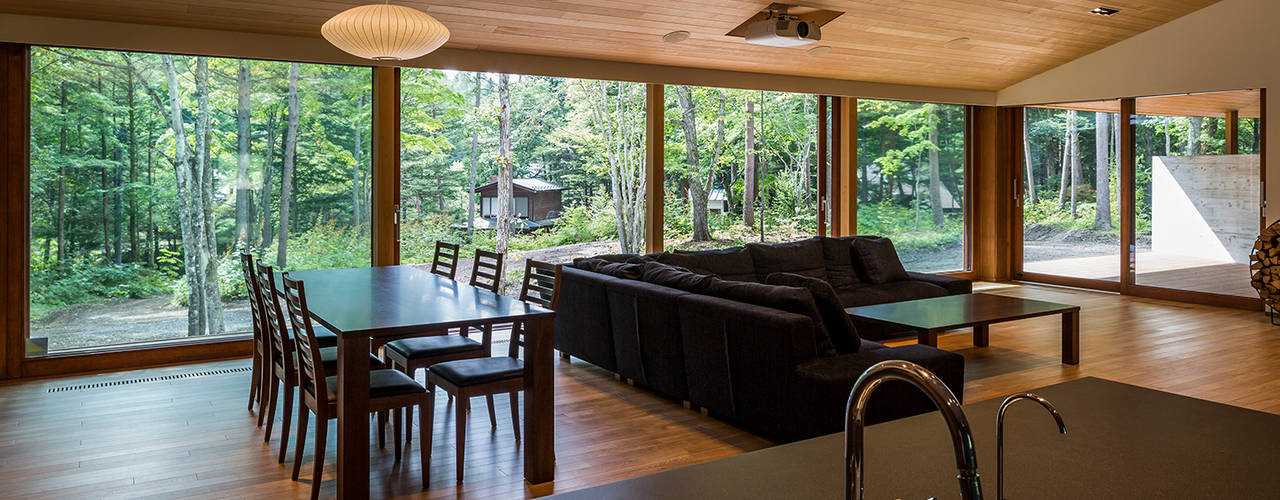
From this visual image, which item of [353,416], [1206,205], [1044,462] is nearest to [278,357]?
[353,416]

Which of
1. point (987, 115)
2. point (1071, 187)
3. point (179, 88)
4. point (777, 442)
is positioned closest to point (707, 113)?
point (987, 115)

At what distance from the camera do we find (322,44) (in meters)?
5.90

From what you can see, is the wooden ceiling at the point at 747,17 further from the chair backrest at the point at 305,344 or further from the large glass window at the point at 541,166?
the chair backrest at the point at 305,344

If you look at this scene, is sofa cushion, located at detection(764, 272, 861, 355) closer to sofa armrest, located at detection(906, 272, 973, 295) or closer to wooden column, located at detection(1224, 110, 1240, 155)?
sofa armrest, located at detection(906, 272, 973, 295)

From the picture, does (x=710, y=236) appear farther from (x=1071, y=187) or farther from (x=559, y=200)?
(x=1071, y=187)

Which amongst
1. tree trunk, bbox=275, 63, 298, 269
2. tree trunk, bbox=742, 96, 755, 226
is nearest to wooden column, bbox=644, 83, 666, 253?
tree trunk, bbox=742, 96, 755, 226

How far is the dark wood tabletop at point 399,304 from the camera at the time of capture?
122 inches

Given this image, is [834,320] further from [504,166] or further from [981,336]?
[504,166]

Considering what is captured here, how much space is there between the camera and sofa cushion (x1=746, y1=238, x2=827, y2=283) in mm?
6609

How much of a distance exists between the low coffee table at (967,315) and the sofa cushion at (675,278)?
993 mm

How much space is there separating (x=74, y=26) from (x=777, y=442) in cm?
484

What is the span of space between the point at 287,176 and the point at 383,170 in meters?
0.66

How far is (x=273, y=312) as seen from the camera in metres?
3.51

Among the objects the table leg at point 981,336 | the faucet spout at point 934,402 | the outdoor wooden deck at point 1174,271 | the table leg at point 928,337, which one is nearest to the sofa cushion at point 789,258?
the table leg at point 981,336
